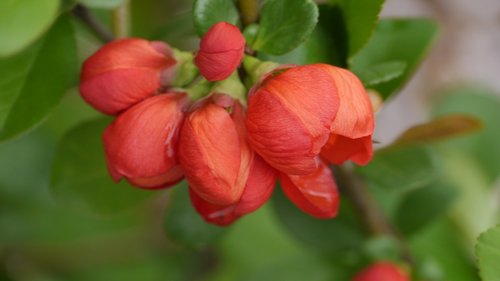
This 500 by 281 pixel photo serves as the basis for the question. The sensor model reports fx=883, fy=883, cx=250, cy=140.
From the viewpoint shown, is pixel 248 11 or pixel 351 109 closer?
pixel 351 109

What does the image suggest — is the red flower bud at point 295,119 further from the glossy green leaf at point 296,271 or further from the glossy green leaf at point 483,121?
the glossy green leaf at point 483,121

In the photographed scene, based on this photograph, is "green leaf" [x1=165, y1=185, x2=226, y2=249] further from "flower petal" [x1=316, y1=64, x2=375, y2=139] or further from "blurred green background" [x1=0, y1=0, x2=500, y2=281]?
"flower petal" [x1=316, y1=64, x2=375, y2=139]

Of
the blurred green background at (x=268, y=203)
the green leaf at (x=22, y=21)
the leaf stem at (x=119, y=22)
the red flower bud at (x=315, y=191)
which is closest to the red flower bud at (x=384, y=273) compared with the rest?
the blurred green background at (x=268, y=203)

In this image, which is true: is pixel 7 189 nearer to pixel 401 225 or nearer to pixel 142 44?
pixel 401 225

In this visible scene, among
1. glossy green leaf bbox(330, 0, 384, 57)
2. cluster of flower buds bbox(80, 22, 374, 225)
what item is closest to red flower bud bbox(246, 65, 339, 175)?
cluster of flower buds bbox(80, 22, 374, 225)

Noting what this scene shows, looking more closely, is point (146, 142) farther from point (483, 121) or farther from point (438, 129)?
point (483, 121)

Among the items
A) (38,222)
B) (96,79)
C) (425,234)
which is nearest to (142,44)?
(96,79)

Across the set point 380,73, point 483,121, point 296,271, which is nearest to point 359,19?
point 380,73
